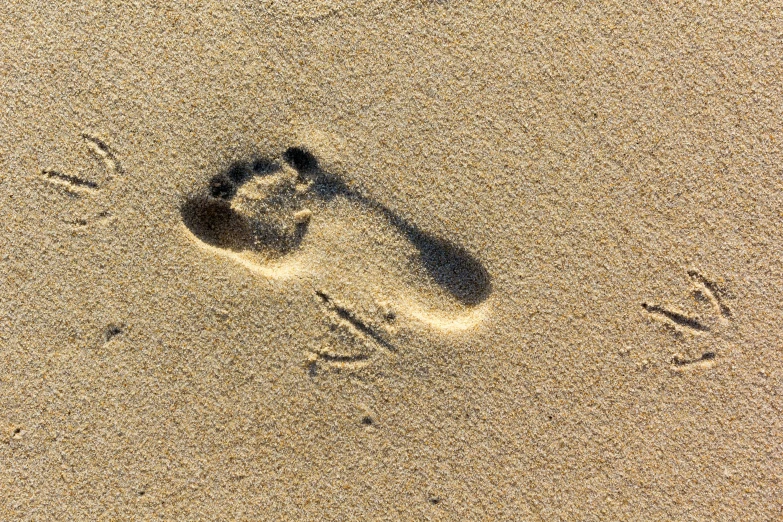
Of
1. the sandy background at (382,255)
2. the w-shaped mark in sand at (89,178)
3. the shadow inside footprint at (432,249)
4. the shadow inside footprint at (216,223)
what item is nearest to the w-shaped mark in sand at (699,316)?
the sandy background at (382,255)

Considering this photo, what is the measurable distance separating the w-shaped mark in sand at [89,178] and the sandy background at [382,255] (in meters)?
0.01

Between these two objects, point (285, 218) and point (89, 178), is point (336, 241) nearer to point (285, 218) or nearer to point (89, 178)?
point (285, 218)

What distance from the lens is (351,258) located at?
7.34 ft

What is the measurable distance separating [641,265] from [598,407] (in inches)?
22.3

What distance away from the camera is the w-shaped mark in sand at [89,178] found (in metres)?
2.21

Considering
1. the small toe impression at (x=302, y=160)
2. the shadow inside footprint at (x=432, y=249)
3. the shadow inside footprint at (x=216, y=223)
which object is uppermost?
the small toe impression at (x=302, y=160)

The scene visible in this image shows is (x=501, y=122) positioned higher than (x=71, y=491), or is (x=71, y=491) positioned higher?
(x=501, y=122)

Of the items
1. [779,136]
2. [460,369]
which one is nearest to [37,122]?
[460,369]

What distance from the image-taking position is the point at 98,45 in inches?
87.3

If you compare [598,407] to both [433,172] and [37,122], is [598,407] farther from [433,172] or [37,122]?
[37,122]

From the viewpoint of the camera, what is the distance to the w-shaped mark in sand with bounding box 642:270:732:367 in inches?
88.3

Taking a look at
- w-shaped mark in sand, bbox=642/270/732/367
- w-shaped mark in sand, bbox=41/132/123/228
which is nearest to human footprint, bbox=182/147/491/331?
w-shaped mark in sand, bbox=41/132/123/228

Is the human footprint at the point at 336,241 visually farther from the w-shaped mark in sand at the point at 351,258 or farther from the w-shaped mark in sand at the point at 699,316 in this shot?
the w-shaped mark in sand at the point at 699,316

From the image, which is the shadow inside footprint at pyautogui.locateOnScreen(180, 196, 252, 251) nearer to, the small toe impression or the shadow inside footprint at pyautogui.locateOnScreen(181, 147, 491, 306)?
the shadow inside footprint at pyautogui.locateOnScreen(181, 147, 491, 306)
